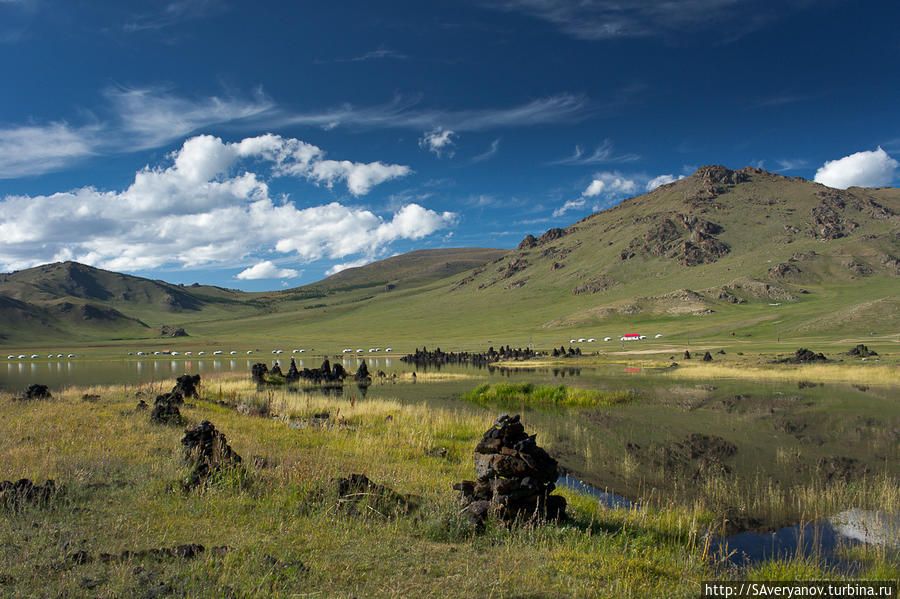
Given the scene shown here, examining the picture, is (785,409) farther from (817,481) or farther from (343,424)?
(343,424)

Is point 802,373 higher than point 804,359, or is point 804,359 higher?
point 804,359

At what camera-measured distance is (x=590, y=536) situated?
844 cm

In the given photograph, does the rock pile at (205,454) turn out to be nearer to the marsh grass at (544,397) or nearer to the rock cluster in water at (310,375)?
the marsh grass at (544,397)

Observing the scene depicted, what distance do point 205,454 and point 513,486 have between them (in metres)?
6.78

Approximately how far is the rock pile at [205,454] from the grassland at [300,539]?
0.96ft

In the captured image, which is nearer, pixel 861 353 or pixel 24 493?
pixel 24 493

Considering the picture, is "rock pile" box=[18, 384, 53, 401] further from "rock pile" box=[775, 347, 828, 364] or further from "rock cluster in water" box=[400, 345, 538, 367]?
"rock pile" box=[775, 347, 828, 364]

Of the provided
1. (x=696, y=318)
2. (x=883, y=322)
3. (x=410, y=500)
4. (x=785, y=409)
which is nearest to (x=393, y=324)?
(x=696, y=318)

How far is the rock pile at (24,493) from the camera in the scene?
25.5 feet

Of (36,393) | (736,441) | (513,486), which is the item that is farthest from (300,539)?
(36,393)

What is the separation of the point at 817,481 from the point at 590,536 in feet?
30.1

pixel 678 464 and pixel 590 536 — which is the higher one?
pixel 590 536

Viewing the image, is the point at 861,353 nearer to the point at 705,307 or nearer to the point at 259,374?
the point at 259,374

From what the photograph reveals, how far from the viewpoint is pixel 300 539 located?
7.24 m
